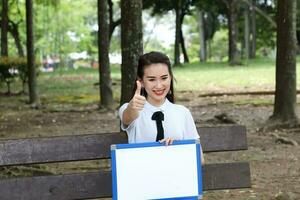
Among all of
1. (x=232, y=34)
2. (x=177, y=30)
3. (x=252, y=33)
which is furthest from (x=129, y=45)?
(x=252, y=33)

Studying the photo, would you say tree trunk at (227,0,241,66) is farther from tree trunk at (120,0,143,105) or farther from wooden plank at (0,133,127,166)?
wooden plank at (0,133,127,166)

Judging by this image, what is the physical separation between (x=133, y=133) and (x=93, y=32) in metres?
67.8

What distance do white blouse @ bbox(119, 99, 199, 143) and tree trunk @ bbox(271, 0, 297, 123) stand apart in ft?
21.9

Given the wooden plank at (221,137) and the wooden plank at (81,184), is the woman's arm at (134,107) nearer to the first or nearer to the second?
the wooden plank at (81,184)

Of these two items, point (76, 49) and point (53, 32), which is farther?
point (76, 49)

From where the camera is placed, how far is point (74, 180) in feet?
14.2

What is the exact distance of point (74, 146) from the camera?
14.1 feet

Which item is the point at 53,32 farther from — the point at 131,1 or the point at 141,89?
the point at 141,89

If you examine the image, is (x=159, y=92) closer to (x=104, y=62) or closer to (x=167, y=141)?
(x=167, y=141)

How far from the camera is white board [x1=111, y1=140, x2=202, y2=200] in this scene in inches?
147

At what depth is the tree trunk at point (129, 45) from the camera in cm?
772

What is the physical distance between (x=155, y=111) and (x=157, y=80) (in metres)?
0.20

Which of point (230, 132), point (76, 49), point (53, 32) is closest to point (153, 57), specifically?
point (230, 132)

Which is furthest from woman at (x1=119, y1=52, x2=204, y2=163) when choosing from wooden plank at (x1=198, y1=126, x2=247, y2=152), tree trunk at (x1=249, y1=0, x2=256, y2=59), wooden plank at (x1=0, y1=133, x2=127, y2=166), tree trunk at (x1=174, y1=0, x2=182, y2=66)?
tree trunk at (x1=249, y1=0, x2=256, y2=59)
